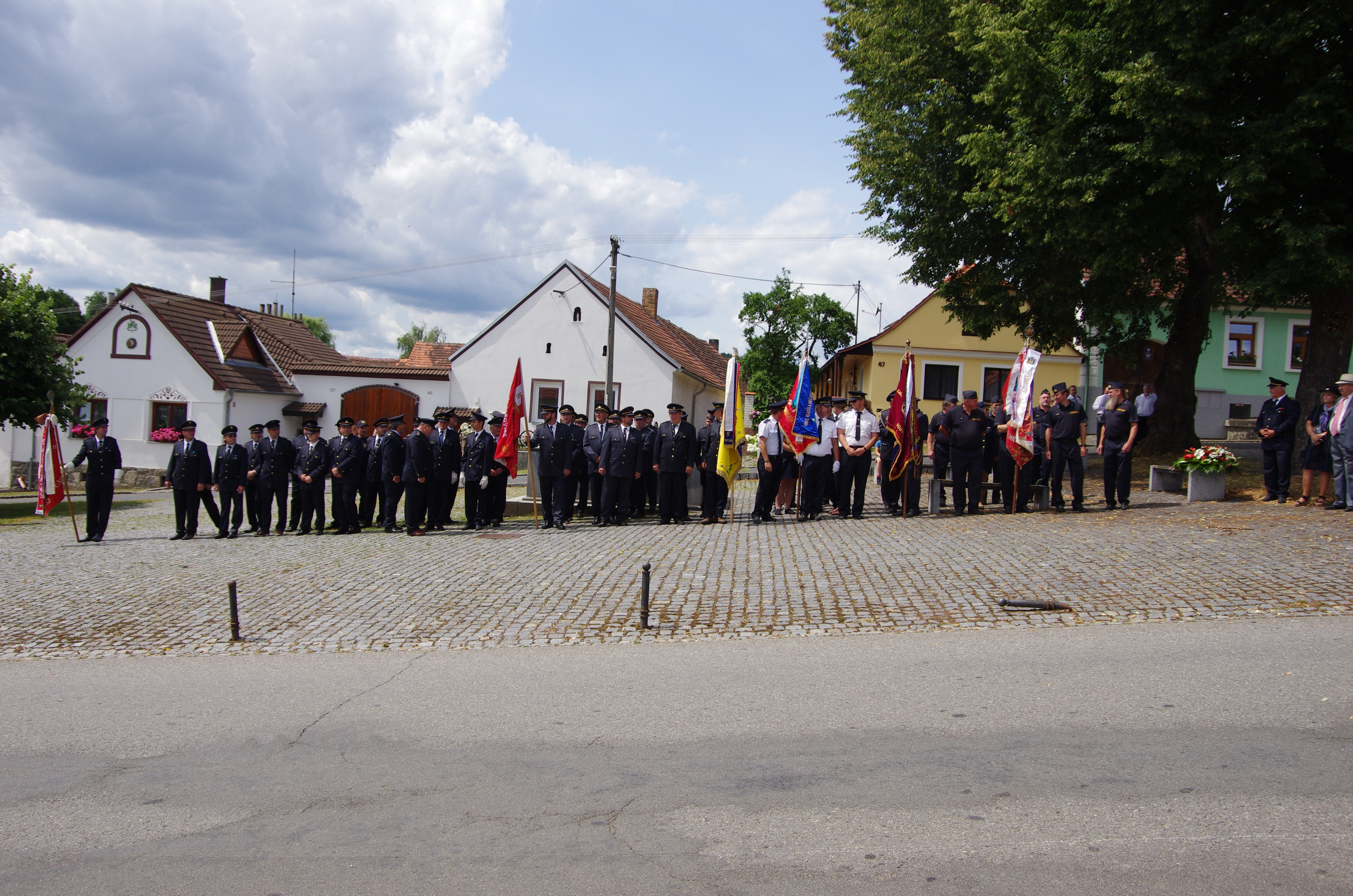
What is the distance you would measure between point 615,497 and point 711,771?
33.3 feet

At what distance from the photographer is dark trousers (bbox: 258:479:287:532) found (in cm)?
1492

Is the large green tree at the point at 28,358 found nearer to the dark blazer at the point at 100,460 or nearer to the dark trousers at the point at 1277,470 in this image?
the dark blazer at the point at 100,460

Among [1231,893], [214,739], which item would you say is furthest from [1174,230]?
[214,739]

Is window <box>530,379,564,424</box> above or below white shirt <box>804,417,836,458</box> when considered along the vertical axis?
above

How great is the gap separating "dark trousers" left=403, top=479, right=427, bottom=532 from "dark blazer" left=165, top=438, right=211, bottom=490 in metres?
3.75

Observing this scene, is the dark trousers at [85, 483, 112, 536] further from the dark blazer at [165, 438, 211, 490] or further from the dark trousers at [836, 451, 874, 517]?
the dark trousers at [836, 451, 874, 517]

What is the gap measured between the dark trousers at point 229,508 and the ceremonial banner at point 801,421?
9335mm

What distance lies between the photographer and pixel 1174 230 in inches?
634

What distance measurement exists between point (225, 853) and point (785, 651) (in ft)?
13.6

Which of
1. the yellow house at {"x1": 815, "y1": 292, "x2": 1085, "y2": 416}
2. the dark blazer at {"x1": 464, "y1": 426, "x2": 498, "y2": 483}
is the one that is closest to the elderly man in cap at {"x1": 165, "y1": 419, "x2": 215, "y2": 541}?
the dark blazer at {"x1": 464, "y1": 426, "x2": 498, "y2": 483}

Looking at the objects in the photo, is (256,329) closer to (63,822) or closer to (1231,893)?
(63,822)

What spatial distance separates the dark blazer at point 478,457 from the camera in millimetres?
14383

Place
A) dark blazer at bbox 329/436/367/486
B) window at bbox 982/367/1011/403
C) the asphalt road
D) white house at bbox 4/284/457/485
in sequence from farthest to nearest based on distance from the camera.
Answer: window at bbox 982/367/1011/403 < white house at bbox 4/284/457/485 < dark blazer at bbox 329/436/367/486 < the asphalt road

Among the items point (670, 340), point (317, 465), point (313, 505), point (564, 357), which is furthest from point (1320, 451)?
point (670, 340)
